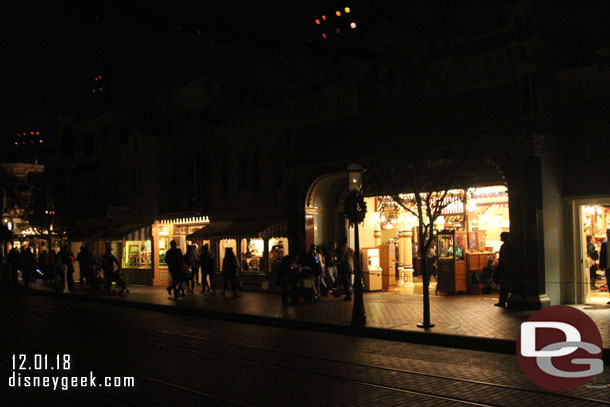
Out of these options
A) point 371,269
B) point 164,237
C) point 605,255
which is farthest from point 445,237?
point 164,237

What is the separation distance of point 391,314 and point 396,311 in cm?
60

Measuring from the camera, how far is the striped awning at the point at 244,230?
24844mm

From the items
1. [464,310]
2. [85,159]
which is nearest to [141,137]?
[85,159]

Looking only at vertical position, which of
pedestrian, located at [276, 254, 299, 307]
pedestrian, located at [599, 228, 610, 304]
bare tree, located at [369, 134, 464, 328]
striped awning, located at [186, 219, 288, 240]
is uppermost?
bare tree, located at [369, 134, 464, 328]

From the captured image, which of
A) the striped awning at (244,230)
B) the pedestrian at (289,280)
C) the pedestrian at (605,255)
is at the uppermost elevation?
the striped awning at (244,230)

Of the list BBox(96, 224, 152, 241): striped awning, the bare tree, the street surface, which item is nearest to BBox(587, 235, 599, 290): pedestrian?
the bare tree

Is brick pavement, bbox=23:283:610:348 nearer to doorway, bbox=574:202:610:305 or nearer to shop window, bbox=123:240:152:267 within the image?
doorway, bbox=574:202:610:305

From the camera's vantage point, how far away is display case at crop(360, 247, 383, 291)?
74.6 feet

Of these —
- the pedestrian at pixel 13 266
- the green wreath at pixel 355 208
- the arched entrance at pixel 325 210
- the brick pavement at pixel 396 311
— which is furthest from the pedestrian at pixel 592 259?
the pedestrian at pixel 13 266

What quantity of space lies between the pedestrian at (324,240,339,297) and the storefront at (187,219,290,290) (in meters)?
3.34

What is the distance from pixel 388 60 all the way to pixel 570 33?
5.35 metres

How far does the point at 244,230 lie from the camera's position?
2527cm

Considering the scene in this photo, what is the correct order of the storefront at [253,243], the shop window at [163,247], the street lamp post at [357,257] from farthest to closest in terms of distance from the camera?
the shop window at [163,247] < the storefront at [253,243] < the street lamp post at [357,257]

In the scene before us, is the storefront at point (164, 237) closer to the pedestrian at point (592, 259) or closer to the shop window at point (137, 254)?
the shop window at point (137, 254)
